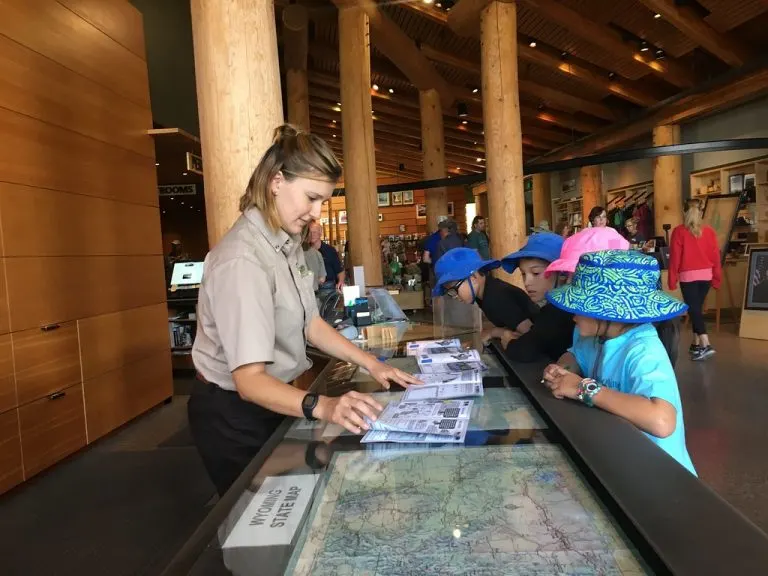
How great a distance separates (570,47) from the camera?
9.24m

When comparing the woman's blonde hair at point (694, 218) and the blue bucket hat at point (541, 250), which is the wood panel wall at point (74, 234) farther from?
the woman's blonde hair at point (694, 218)

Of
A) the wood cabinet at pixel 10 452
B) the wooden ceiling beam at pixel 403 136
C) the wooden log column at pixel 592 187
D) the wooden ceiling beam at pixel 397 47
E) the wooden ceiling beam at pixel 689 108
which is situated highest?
the wooden ceiling beam at pixel 403 136

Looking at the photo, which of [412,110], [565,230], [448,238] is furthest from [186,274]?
[412,110]

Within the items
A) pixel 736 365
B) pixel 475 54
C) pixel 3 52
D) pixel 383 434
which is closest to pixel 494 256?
pixel 736 365

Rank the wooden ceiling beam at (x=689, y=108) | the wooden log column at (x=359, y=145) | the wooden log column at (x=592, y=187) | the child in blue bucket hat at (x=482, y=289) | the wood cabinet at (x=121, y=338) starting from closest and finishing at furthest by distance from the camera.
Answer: the child in blue bucket hat at (x=482, y=289) < the wood cabinet at (x=121, y=338) < the wooden log column at (x=359, y=145) < the wooden ceiling beam at (x=689, y=108) < the wooden log column at (x=592, y=187)

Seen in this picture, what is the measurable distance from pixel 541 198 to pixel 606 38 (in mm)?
9996

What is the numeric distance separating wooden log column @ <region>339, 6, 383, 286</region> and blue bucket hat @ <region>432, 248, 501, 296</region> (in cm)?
387

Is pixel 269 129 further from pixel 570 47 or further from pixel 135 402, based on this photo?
pixel 570 47

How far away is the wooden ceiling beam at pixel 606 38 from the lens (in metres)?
7.32

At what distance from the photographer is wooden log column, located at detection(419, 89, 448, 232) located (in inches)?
428

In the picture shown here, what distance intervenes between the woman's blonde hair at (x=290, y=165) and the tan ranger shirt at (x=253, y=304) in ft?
0.12

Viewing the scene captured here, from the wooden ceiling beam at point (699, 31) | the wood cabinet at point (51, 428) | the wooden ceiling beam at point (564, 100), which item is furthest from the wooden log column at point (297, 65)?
the wood cabinet at point (51, 428)

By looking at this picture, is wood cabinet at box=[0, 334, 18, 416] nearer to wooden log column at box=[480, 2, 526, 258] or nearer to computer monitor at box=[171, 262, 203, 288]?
computer monitor at box=[171, 262, 203, 288]

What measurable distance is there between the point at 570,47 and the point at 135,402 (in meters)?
8.46
